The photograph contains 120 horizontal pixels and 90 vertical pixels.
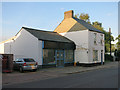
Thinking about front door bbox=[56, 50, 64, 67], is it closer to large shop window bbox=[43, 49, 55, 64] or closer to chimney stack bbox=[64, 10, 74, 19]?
large shop window bbox=[43, 49, 55, 64]

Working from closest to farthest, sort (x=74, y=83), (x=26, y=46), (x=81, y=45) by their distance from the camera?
(x=74, y=83) < (x=26, y=46) < (x=81, y=45)

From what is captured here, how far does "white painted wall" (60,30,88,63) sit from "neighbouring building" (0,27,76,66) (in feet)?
2.47

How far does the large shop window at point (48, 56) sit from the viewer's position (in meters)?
19.1

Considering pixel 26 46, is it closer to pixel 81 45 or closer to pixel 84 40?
pixel 81 45

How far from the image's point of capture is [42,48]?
18781 millimetres

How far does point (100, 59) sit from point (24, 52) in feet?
44.6

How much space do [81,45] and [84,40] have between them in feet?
3.16

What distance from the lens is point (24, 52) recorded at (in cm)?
2133

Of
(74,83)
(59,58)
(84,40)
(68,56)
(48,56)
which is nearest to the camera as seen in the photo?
(74,83)

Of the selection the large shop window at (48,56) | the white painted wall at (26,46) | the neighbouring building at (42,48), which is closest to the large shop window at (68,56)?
the neighbouring building at (42,48)

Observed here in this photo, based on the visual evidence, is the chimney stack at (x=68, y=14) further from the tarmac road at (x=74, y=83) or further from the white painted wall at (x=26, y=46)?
the tarmac road at (x=74, y=83)

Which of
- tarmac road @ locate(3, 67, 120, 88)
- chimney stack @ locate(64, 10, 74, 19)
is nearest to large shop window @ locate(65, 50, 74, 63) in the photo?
chimney stack @ locate(64, 10, 74, 19)

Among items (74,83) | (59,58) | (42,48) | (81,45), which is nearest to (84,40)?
(81,45)

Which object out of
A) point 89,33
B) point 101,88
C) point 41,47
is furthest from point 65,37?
point 101,88
